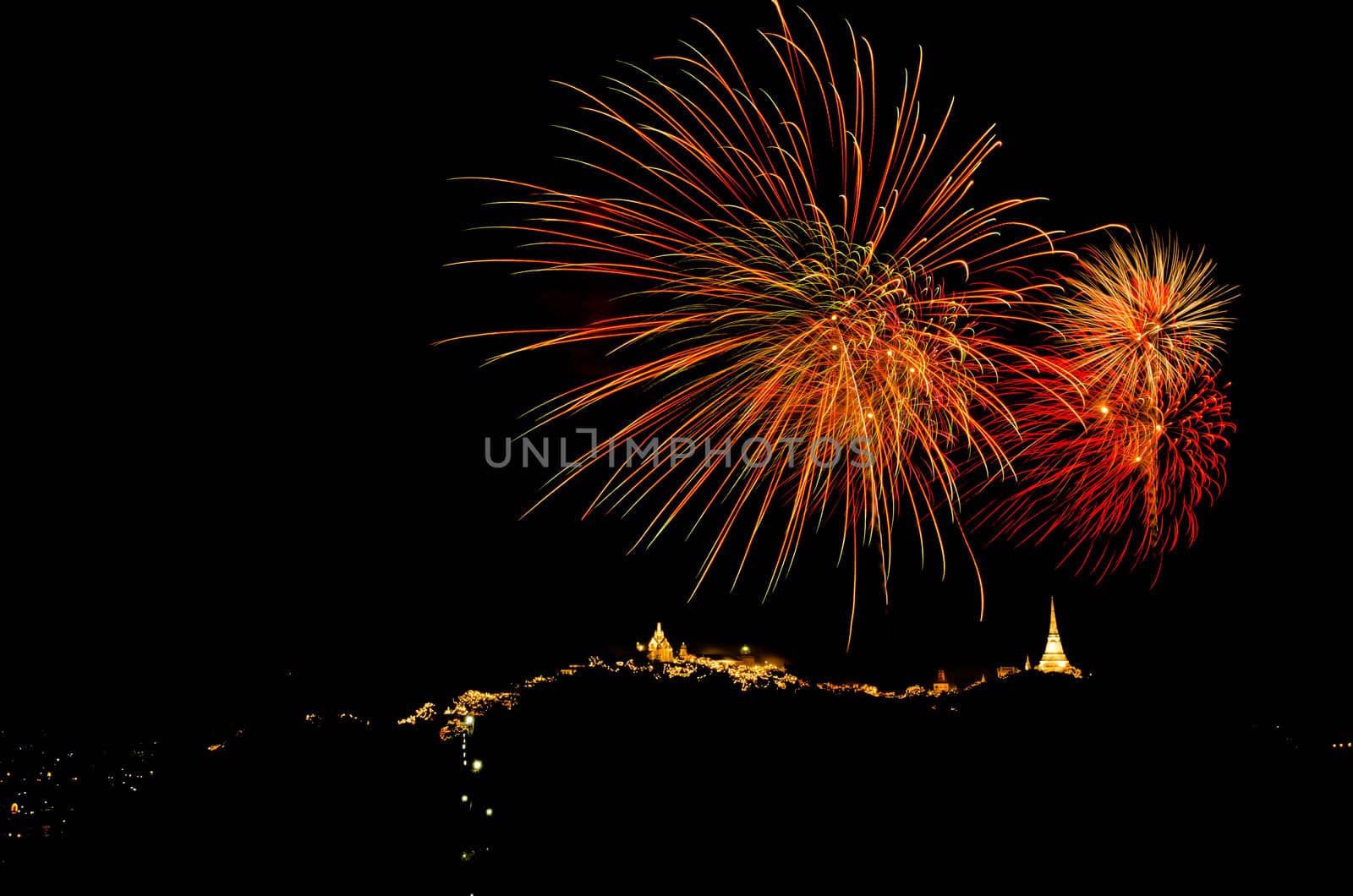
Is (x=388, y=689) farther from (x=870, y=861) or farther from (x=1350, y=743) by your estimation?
(x=1350, y=743)

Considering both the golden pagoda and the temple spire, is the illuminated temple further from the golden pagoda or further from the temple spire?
the temple spire

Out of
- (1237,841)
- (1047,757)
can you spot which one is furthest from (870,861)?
(1237,841)

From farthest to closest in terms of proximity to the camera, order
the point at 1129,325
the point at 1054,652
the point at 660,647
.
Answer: the point at 1054,652
the point at 660,647
the point at 1129,325

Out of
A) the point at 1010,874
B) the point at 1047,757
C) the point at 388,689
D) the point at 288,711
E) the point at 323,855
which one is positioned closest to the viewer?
the point at 1010,874

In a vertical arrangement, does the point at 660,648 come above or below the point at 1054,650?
below

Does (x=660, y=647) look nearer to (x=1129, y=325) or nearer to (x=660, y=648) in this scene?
(x=660, y=648)

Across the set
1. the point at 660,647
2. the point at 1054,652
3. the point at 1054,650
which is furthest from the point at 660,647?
the point at 1054,650

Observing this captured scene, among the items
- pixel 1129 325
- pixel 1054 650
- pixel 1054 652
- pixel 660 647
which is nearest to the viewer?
pixel 1129 325

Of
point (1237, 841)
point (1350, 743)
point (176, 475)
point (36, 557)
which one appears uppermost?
point (176, 475)

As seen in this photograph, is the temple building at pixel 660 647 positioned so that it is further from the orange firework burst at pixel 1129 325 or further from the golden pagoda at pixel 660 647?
the orange firework burst at pixel 1129 325
